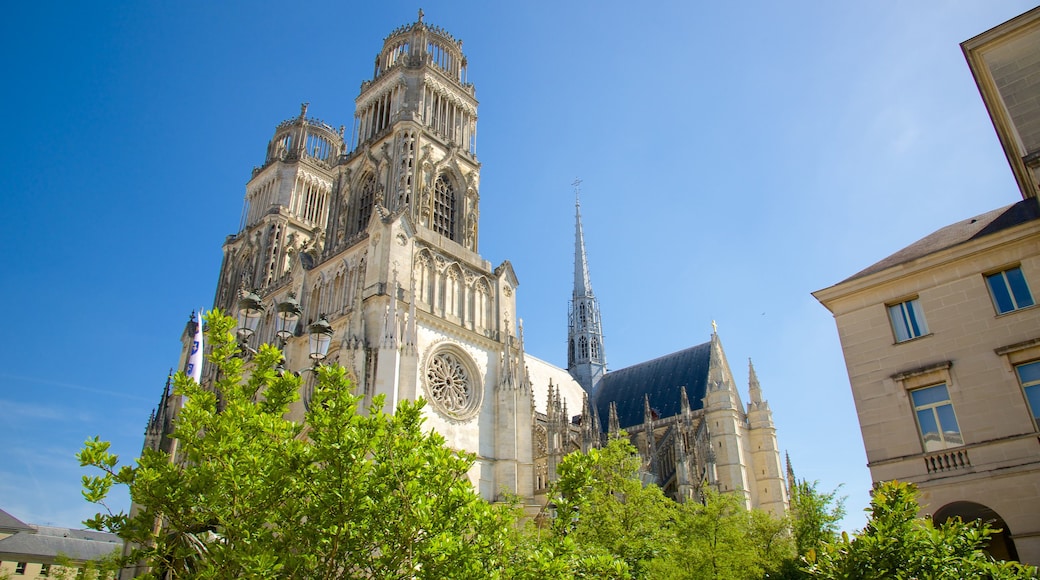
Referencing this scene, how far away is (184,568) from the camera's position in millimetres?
9031

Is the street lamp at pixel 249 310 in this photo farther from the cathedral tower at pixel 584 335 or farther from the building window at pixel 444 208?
the cathedral tower at pixel 584 335

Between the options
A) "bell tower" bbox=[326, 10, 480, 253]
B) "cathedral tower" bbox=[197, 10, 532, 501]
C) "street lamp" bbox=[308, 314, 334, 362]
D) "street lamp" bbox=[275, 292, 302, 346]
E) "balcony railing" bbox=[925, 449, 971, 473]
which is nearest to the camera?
"street lamp" bbox=[275, 292, 302, 346]

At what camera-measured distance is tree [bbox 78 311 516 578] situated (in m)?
8.29

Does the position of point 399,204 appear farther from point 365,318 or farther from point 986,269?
point 986,269

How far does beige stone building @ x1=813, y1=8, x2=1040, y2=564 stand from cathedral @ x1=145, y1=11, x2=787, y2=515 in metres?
9.52

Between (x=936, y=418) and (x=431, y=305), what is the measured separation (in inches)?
768

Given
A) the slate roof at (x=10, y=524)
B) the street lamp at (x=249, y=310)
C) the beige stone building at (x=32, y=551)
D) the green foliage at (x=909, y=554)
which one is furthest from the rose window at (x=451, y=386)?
the slate roof at (x=10, y=524)

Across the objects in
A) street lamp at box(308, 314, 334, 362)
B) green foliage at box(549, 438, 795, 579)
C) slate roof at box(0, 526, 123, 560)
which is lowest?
green foliage at box(549, 438, 795, 579)

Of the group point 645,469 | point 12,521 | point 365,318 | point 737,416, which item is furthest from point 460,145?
point 12,521

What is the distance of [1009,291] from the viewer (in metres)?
15.2

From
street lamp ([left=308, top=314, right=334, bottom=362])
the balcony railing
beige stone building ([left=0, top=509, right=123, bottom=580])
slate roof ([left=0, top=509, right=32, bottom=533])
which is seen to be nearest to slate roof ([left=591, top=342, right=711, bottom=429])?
the balcony railing

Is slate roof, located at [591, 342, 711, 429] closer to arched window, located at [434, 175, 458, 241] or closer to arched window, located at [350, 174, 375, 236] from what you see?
arched window, located at [434, 175, 458, 241]

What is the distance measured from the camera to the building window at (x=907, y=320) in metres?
16.3

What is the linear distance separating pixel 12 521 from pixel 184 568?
158 ft
